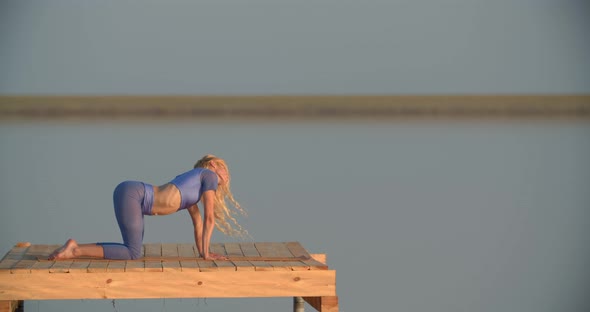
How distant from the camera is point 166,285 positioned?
8.82m

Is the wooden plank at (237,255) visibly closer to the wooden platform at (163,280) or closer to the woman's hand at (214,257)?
the wooden platform at (163,280)

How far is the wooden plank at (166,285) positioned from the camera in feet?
28.6

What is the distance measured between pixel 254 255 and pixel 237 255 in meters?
0.13

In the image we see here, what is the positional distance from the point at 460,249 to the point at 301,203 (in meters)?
2.46

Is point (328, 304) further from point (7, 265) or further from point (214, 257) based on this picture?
point (7, 265)

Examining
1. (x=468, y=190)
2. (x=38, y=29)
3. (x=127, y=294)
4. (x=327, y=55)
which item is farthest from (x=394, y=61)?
(x=127, y=294)

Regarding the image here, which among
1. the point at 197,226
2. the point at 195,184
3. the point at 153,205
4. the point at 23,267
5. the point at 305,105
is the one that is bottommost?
the point at 23,267

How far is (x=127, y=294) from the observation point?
8789 millimetres

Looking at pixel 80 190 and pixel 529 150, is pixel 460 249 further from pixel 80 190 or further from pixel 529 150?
pixel 529 150

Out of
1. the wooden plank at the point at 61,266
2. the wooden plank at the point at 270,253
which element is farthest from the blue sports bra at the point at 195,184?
the wooden plank at the point at 61,266

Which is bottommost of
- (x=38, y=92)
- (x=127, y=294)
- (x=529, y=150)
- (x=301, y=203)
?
(x=127, y=294)

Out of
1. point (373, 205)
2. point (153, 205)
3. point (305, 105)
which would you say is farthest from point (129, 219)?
point (305, 105)

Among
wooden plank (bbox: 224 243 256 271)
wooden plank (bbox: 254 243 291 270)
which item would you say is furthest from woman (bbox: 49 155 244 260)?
wooden plank (bbox: 254 243 291 270)

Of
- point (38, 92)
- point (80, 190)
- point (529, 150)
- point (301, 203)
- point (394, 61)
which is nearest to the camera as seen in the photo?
point (301, 203)
